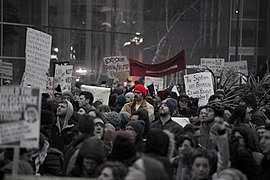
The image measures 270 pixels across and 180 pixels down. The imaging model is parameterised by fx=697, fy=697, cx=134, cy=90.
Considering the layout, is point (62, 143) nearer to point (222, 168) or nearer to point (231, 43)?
point (222, 168)

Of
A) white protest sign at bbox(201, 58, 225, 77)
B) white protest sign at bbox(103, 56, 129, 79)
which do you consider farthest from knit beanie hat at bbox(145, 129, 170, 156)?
white protest sign at bbox(103, 56, 129, 79)

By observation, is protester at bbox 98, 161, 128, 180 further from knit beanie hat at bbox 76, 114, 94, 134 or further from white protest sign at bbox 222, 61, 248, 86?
white protest sign at bbox 222, 61, 248, 86

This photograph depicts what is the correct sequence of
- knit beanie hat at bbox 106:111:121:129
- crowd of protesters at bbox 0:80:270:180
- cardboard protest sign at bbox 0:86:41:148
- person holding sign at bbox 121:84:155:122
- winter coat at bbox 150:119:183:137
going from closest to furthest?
cardboard protest sign at bbox 0:86:41:148 < crowd of protesters at bbox 0:80:270:180 < winter coat at bbox 150:119:183:137 < knit beanie hat at bbox 106:111:121:129 < person holding sign at bbox 121:84:155:122

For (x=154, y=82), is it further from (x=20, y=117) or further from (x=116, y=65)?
(x=20, y=117)

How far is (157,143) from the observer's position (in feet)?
Result: 22.0

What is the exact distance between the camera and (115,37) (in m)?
32.3

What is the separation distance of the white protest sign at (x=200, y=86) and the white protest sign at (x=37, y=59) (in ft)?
13.0

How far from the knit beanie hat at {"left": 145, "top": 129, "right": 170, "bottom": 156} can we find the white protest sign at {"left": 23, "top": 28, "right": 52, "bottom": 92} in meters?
4.48

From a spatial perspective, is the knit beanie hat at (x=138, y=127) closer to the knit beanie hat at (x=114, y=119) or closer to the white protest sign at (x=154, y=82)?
the knit beanie hat at (x=114, y=119)

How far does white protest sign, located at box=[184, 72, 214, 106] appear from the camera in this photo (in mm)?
14023

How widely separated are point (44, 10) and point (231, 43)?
31.3 feet

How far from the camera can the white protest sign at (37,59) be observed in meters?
11.0

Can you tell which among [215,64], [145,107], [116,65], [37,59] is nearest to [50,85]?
[145,107]

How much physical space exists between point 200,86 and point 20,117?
29.5ft
